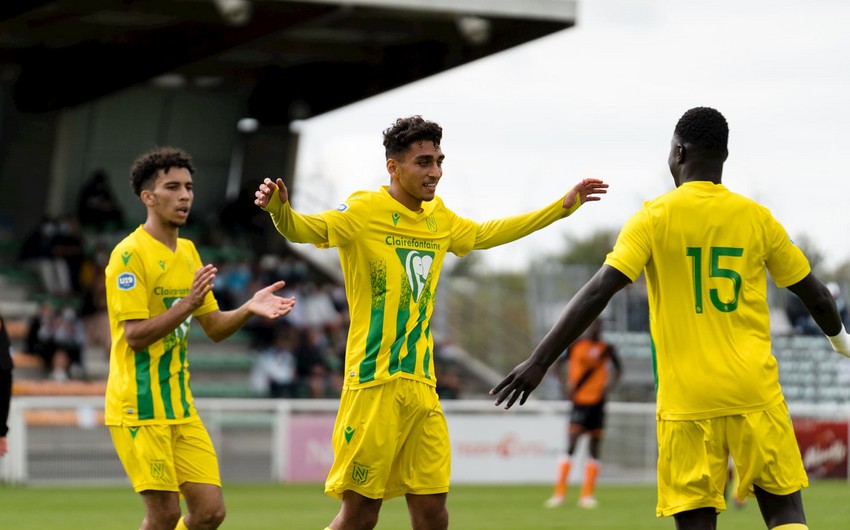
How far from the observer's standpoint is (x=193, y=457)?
7434 millimetres

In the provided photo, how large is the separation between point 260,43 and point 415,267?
58.5 feet

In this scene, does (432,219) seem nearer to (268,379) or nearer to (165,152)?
(165,152)

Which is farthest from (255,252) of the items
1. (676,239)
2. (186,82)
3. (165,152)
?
(676,239)

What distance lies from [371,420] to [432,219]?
1.10 metres

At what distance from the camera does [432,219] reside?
23.5 ft

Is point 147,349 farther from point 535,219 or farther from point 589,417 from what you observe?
point 589,417

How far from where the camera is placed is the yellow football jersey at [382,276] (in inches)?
266

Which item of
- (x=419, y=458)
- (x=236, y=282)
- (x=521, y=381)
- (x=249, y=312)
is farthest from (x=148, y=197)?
(x=236, y=282)

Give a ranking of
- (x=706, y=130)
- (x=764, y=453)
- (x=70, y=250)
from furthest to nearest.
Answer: (x=70, y=250) < (x=706, y=130) < (x=764, y=453)

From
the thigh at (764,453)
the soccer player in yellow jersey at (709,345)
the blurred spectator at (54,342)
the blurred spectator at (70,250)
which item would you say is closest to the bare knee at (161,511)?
the soccer player in yellow jersey at (709,345)

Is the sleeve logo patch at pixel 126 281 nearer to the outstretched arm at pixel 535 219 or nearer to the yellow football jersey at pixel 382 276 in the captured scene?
the yellow football jersey at pixel 382 276

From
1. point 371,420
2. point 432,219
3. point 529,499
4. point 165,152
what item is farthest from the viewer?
point 529,499

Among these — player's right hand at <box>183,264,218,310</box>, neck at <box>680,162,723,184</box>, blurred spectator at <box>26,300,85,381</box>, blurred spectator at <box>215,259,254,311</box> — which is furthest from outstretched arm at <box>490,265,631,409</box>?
blurred spectator at <box>215,259,254,311</box>

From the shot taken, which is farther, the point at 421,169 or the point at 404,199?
the point at 404,199
